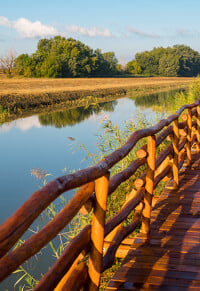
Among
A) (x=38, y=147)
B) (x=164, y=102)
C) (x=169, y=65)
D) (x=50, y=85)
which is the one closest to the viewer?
(x=38, y=147)

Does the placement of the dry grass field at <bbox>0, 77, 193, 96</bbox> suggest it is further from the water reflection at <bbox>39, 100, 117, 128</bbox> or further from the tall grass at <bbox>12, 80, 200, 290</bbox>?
the tall grass at <bbox>12, 80, 200, 290</bbox>

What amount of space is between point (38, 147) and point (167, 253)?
1173 centimetres

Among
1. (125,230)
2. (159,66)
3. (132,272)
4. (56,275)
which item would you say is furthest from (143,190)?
(159,66)

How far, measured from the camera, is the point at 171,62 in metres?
87.1

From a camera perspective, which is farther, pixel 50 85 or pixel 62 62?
pixel 62 62

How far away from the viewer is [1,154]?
13344mm

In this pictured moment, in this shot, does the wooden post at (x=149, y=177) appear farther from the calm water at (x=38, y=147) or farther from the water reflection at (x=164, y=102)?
the water reflection at (x=164, y=102)

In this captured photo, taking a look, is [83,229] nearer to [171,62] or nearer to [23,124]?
[23,124]

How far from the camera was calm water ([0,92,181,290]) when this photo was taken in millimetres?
9039

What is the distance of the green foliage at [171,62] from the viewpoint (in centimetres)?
8725

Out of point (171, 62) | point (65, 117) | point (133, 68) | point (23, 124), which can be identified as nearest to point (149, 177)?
point (23, 124)

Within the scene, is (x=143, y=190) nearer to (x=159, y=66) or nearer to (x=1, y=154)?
(x=1, y=154)

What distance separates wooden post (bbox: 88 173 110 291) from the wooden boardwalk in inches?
14.4

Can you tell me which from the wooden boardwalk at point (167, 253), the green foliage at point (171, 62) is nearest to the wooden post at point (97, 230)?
the wooden boardwalk at point (167, 253)
